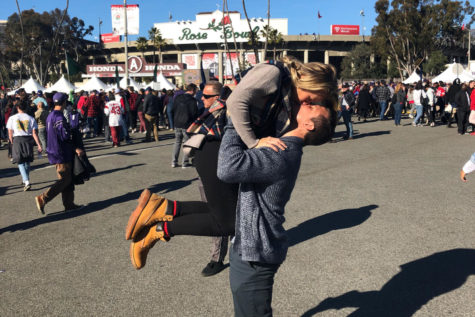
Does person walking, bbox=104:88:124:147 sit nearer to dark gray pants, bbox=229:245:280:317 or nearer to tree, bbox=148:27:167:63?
dark gray pants, bbox=229:245:280:317

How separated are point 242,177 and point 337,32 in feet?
291

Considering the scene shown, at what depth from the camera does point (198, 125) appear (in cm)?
263

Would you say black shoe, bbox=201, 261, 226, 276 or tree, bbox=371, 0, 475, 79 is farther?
tree, bbox=371, 0, 475, 79

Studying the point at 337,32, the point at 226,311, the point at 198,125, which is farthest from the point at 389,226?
the point at 337,32

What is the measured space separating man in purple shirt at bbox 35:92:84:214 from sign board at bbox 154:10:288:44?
71.9 m

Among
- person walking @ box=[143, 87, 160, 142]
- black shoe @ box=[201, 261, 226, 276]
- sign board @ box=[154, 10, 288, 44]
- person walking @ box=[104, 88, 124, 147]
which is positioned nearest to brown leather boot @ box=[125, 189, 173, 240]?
black shoe @ box=[201, 261, 226, 276]

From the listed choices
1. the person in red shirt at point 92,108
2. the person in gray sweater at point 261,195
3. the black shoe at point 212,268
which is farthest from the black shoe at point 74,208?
the person in red shirt at point 92,108

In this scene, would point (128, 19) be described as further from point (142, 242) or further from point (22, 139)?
point (142, 242)

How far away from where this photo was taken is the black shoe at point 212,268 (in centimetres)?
381

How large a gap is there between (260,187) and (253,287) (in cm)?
46

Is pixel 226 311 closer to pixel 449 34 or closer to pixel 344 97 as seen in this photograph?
pixel 344 97

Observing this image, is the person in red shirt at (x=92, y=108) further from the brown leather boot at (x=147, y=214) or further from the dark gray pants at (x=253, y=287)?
the dark gray pants at (x=253, y=287)

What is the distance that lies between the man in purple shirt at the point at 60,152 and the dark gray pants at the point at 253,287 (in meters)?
4.67

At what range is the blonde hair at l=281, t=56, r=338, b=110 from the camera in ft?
5.80
